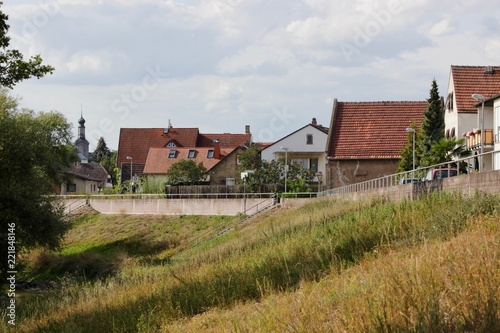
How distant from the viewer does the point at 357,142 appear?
226 feet

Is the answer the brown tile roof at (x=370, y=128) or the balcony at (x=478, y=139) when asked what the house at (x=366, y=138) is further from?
the balcony at (x=478, y=139)

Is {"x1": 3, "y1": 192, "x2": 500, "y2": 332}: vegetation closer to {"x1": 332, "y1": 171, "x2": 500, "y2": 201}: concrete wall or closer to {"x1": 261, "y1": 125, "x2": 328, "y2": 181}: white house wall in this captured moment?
{"x1": 332, "y1": 171, "x2": 500, "y2": 201}: concrete wall

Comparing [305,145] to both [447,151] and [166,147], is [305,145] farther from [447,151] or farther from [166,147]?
[447,151]

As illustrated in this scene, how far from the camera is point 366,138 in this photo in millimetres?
69250

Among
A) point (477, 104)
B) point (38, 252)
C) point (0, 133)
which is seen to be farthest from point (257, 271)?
point (477, 104)

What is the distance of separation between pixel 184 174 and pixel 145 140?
36051mm

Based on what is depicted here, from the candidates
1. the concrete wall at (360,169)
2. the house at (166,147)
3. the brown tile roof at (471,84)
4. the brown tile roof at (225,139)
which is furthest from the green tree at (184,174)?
the brown tile roof at (225,139)

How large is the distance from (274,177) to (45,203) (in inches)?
1352

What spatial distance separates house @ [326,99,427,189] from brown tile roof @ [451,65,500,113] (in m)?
8.41

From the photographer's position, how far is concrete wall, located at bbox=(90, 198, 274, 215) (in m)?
65.1

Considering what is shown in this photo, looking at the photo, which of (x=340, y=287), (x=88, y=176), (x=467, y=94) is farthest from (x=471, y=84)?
(x=88, y=176)

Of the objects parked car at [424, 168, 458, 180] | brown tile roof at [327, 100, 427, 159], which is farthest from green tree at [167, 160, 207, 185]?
parked car at [424, 168, 458, 180]

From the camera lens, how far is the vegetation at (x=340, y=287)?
8.96 m

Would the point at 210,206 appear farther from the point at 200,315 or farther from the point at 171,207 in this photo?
the point at 200,315
